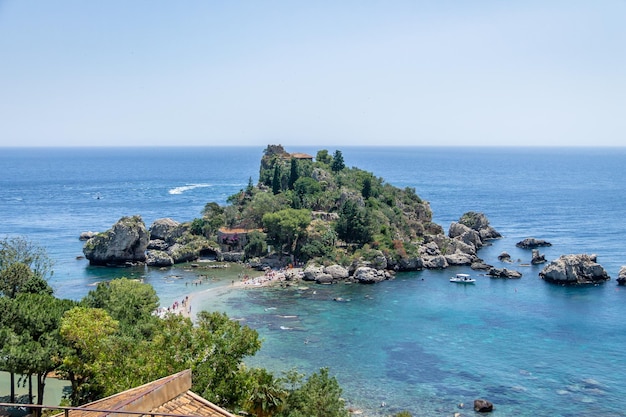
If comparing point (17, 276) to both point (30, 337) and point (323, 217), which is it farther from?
point (323, 217)

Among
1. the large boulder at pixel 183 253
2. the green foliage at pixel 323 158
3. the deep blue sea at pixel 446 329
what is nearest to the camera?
the deep blue sea at pixel 446 329

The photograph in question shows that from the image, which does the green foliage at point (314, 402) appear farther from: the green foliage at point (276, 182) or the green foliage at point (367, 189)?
the green foliage at point (276, 182)

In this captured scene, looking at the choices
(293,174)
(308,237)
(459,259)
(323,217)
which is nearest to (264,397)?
(308,237)

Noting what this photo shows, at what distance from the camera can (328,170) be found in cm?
10425

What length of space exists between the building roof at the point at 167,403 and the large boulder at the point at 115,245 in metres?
64.9

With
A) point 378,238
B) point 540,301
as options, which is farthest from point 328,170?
point 540,301

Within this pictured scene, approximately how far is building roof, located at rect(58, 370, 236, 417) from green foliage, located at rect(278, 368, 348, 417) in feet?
45.8

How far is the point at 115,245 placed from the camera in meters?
75.8

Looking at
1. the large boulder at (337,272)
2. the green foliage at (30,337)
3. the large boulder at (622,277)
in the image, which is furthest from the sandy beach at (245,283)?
the large boulder at (622,277)

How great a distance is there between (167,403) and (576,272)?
66811 mm

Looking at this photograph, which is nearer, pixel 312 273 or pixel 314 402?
pixel 314 402

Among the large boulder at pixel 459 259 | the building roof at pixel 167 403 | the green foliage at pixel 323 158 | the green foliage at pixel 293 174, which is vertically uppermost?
the green foliage at pixel 323 158

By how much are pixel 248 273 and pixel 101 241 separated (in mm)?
21349

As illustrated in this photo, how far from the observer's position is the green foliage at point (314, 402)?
26938mm
